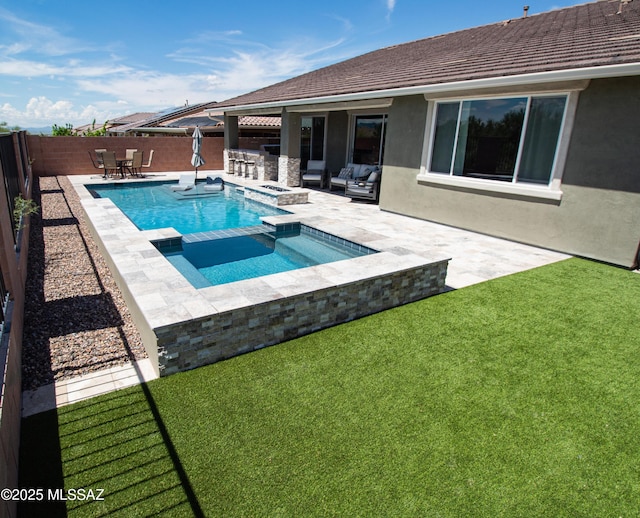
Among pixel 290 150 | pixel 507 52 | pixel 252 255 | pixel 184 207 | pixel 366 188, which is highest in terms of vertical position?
pixel 507 52

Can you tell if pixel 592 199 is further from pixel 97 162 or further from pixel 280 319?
pixel 97 162

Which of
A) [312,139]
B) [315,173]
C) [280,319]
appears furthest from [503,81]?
[312,139]

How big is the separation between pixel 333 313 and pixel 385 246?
251 cm

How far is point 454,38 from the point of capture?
1573 centimetres

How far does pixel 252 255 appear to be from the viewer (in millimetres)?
8539

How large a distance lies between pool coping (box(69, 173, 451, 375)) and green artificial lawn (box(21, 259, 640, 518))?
63cm

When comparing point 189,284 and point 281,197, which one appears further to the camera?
point 281,197

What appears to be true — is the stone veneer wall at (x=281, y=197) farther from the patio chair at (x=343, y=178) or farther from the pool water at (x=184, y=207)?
the patio chair at (x=343, y=178)

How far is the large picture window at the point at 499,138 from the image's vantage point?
8641 mm

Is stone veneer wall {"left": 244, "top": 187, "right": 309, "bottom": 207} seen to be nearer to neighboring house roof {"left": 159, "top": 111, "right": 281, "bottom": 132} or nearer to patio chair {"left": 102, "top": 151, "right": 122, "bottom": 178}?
patio chair {"left": 102, "top": 151, "right": 122, "bottom": 178}

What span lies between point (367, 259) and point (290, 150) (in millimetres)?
11531

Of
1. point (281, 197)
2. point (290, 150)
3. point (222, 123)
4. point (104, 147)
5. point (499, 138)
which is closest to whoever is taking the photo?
point (499, 138)

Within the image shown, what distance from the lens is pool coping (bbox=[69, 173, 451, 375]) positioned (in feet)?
13.6

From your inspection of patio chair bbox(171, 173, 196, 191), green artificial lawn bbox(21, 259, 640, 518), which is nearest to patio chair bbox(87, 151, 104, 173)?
patio chair bbox(171, 173, 196, 191)
